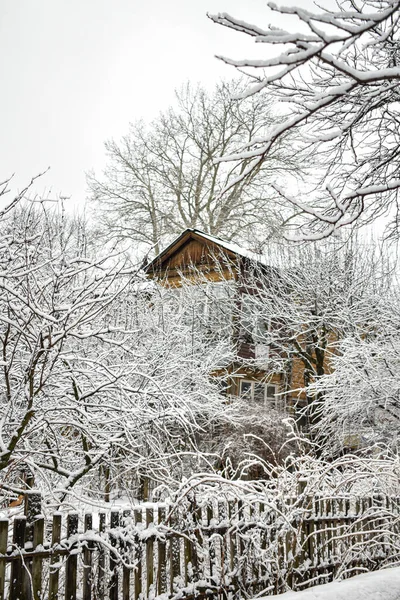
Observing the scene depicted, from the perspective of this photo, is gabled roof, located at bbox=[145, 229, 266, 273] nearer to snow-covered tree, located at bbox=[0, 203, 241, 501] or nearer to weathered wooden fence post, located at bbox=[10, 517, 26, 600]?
snow-covered tree, located at bbox=[0, 203, 241, 501]

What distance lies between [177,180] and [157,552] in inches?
982

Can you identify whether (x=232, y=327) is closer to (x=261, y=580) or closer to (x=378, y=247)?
(x=378, y=247)

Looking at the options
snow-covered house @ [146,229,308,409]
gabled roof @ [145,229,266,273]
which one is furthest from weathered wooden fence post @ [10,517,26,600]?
gabled roof @ [145,229,266,273]

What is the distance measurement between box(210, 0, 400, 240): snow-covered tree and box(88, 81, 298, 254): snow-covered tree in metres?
19.0

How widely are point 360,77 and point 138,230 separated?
80.7ft

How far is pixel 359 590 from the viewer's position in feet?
13.0

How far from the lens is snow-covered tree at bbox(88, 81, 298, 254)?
2659cm

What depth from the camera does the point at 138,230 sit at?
27188 mm

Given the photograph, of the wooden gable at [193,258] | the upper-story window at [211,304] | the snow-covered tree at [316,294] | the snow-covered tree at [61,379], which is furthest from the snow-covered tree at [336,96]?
the wooden gable at [193,258]

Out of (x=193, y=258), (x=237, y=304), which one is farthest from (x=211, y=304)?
(x=193, y=258)

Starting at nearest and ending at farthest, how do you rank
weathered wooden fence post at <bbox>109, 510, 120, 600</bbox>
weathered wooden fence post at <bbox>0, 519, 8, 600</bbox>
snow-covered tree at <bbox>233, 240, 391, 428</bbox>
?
1. weathered wooden fence post at <bbox>0, 519, 8, 600</bbox>
2. weathered wooden fence post at <bbox>109, 510, 120, 600</bbox>
3. snow-covered tree at <bbox>233, 240, 391, 428</bbox>

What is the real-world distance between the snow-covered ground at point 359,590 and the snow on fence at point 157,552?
1.61 feet

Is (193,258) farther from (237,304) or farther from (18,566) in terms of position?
(18,566)

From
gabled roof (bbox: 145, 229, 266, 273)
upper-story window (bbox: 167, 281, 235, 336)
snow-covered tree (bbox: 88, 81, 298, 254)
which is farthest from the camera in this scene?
snow-covered tree (bbox: 88, 81, 298, 254)
